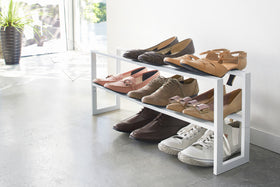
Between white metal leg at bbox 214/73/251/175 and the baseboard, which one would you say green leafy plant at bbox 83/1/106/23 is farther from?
white metal leg at bbox 214/73/251/175

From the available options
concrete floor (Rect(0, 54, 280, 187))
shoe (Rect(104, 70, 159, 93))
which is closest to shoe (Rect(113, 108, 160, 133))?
concrete floor (Rect(0, 54, 280, 187))

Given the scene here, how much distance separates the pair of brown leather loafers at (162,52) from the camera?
1.92m

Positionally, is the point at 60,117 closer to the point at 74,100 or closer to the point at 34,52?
the point at 74,100

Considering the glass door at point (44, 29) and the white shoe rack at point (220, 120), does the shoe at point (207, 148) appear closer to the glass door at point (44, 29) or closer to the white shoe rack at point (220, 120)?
the white shoe rack at point (220, 120)

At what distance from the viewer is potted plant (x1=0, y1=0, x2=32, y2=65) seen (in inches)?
176

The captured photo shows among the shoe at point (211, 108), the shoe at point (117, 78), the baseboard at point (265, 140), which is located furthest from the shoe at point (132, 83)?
the baseboard at point (265, 140)

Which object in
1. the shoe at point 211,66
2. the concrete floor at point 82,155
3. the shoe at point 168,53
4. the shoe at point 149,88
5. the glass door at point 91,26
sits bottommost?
the concrete floor at point 82,155

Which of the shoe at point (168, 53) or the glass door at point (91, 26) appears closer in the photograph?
the shoe at point (168, 53)

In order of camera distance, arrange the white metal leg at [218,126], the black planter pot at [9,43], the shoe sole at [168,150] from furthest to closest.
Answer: the black planter pot at [9,43]
the shoe sole at [168,150]
the white metal leg at [218,126]

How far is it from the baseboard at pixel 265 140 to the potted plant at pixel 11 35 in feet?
11.1

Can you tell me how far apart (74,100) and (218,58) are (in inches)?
56.8

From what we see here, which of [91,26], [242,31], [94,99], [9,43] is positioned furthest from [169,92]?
[91,26]

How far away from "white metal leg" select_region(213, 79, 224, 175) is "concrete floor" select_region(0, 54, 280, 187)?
0.06m

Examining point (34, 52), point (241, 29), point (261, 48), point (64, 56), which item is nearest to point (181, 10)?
point (241, 29)
